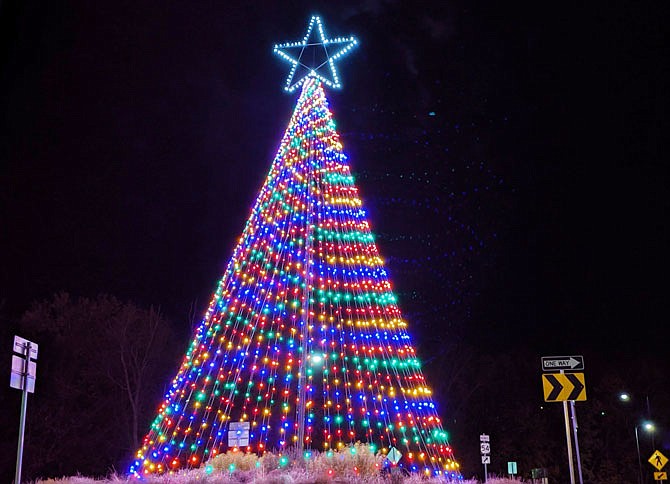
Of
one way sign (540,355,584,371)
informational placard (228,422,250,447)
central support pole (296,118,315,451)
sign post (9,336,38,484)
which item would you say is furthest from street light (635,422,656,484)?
sign post (9,336,38,484)

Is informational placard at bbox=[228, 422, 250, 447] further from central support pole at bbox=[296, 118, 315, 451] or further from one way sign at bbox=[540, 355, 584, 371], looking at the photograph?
one way sign at bbox=[540, 355, 584, 371]

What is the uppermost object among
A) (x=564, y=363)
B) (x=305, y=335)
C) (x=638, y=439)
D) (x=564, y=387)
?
(x=305, y=335)

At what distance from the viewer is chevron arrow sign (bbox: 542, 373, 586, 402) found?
998 cm

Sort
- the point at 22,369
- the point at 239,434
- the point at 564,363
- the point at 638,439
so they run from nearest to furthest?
the point at 22,369
the point at 564,363
the point at 239,434
the point at 638,439

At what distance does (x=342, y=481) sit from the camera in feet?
26.1

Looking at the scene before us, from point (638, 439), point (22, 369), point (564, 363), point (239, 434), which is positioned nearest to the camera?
point (22, 369)

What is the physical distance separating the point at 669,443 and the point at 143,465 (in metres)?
39.2

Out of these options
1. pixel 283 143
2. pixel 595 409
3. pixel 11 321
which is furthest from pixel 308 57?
pixel 595 409

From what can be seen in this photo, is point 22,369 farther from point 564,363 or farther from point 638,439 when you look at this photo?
point 638,439

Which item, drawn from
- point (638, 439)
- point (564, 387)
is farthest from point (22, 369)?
point (638, 439)

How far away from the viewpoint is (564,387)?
10062 mm

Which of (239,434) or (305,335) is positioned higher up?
(305,335)

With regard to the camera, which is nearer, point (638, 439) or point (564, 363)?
point (564, 363)

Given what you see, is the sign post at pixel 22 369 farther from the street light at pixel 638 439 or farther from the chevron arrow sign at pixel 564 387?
the street light at pixel 638 439
